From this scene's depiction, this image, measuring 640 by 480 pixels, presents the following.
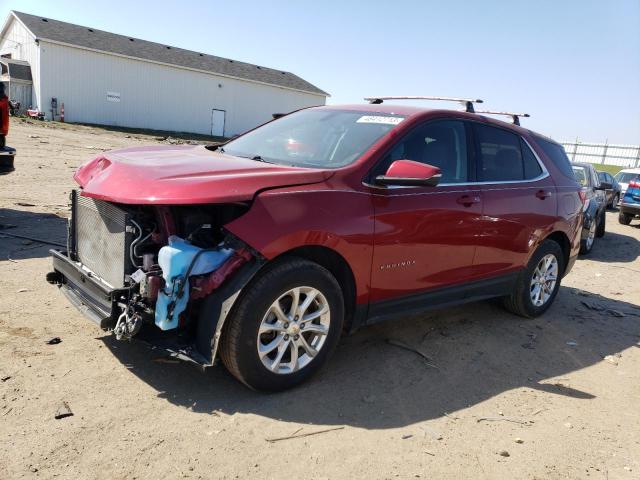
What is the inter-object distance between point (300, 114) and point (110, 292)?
2.49m

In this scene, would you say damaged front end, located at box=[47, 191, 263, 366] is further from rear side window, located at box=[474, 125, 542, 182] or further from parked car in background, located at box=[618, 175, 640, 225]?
parked car in background, located at box=[618, 175, 640, 225]

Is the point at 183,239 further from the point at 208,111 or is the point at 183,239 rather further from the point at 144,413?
the point at 208,111

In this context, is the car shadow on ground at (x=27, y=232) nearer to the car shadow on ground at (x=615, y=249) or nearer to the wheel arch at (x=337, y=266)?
the wheel arch at (x=337, y=266)

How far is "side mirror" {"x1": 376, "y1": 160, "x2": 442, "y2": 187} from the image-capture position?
3.71 metres

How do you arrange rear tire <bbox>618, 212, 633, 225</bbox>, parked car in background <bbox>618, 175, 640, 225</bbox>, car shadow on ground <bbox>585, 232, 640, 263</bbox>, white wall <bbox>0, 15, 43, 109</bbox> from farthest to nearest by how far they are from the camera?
white wall <bbox>0, 15, 43, 109</bbox>, rear tire <bbox>618, 212, 633, 225</bbox>, parked car in background <bbox>618, 175, 640, 225</bbox>, car shadow on ground <bbox>585, 232, 640, 263</bbox>

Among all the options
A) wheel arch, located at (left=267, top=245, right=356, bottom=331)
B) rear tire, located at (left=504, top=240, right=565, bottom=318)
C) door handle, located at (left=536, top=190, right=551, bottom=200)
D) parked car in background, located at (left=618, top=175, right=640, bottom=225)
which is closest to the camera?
wheel arch, located at (left=267, top=245, right=356, bottom=331)

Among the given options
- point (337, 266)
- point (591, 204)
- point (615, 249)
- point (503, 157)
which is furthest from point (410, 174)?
point (615, 249)

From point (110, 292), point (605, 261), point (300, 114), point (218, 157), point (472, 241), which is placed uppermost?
point (300, 114)

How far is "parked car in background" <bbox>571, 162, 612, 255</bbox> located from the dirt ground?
17.4ft

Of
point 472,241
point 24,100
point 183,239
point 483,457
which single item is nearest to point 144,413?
point 183,239

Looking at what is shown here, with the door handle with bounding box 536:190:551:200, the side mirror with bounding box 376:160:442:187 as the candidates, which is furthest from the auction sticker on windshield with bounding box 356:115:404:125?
the door handle with bounding box 536:190:551:200

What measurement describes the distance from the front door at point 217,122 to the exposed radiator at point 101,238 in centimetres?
3642

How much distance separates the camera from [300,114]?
5012 mm

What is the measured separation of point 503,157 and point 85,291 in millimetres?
3821
